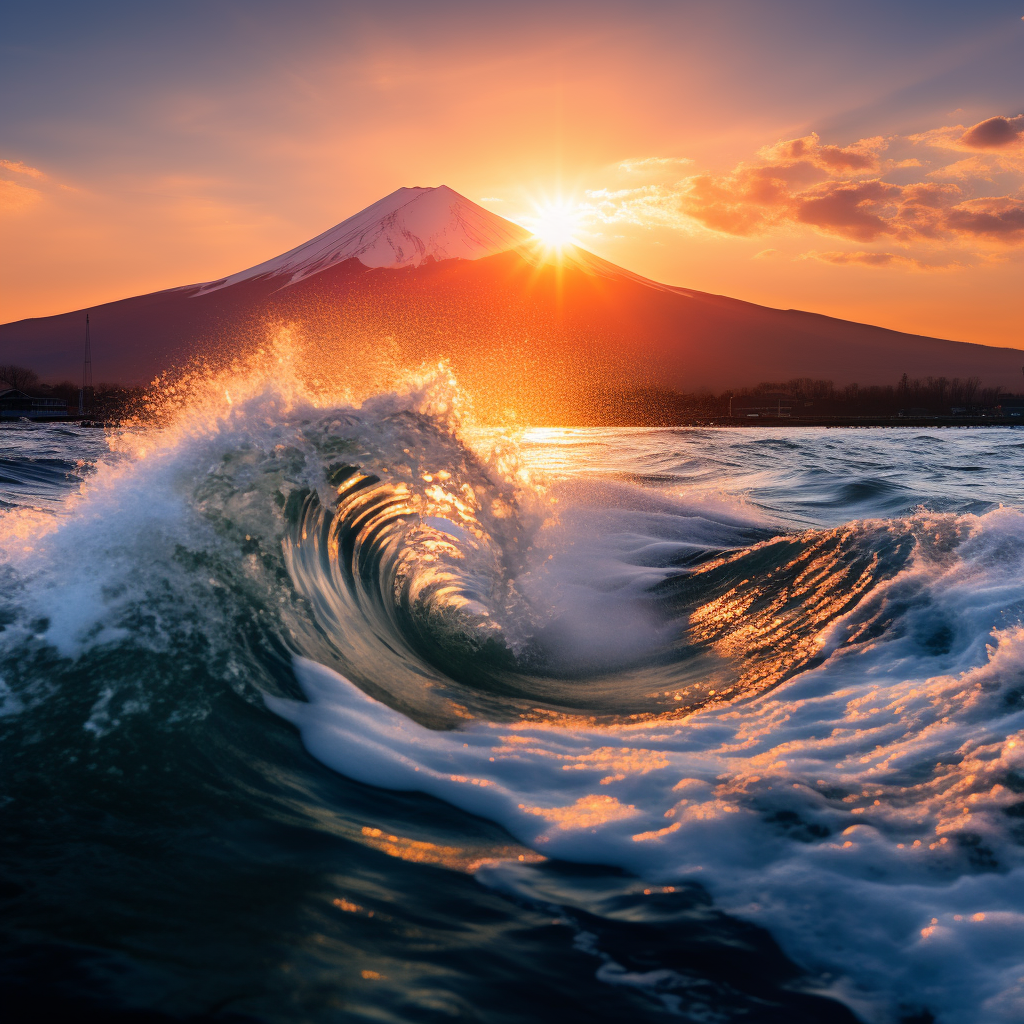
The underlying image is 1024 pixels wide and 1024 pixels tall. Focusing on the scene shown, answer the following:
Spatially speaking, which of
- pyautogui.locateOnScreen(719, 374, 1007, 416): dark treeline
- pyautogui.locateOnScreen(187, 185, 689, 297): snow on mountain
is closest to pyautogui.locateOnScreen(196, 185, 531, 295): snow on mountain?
pyautogui.locateOnScreen(187, 185, 689, 297): snow on mountain

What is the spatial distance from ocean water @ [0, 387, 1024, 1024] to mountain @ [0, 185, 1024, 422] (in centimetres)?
13008

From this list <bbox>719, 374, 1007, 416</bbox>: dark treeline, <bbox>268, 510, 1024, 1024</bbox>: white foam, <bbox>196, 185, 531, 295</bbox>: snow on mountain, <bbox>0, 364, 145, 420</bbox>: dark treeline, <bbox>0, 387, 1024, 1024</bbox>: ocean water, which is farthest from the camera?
<bbox>196, 185, 531, 295</bbox>: snow on mountain

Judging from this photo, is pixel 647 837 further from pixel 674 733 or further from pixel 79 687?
pixel 79 687

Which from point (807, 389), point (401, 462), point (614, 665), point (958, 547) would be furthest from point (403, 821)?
point (807, 389)

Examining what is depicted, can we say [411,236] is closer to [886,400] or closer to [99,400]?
[99,400]

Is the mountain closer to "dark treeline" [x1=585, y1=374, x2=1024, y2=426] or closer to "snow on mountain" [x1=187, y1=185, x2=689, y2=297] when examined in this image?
"snow on mountain" [x1=187, y1=185, x2=689, y2=297]

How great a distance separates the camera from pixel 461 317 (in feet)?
552

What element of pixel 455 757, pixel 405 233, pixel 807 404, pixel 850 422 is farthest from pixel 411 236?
pixel 455 757

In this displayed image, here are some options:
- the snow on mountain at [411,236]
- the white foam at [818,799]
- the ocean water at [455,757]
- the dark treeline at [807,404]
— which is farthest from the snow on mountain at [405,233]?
the white foam at [818,799]

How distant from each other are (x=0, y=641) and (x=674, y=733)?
3895mm

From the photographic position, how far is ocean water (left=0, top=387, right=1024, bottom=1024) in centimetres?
230

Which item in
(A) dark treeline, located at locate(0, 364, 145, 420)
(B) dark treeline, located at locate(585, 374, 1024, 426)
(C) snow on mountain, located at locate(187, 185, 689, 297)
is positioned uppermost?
(C) snow on mountain, located at locate(187, 185, 689, 297)

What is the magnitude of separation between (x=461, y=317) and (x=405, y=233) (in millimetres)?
30365

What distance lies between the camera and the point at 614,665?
237 inches
